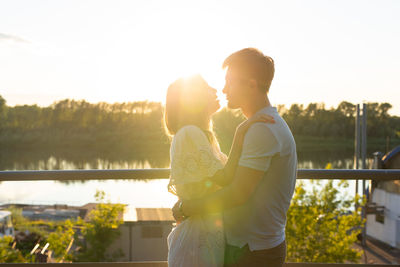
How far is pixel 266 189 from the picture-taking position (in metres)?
1.72

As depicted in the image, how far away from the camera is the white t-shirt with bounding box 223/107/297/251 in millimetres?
1659

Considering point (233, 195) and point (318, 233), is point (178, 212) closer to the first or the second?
point (233, 195)

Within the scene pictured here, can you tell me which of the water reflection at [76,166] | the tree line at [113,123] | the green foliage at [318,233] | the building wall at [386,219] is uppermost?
the tree line at [113,123]

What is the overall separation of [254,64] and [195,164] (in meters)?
0.46

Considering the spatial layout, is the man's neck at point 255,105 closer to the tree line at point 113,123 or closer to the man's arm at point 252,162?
the man's arm at point 252,162

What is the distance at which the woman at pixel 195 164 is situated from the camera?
1.84 meters

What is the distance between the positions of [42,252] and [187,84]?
1787mm

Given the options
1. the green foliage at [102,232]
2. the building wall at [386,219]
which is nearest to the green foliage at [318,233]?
the green foliage at [102,232]

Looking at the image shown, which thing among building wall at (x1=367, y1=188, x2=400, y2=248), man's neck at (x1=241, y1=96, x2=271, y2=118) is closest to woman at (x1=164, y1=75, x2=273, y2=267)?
man's neck at (x1=241, y1=96, x2=271, y2=118)

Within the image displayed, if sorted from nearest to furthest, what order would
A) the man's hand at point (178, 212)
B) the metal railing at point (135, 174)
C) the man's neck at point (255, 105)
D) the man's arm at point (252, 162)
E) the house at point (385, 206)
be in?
the man's arm at point (252, 162), the man's neck at point (255, 105), the man's hand at point (178, 212), the metal railing at point (135, 174), the house at point (385, 206)

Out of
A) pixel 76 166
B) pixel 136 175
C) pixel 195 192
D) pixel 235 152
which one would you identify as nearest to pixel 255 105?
pixel 235 152

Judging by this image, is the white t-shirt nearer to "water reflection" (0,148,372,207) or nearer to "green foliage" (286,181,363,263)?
"green foliage" (286,181,363,263)

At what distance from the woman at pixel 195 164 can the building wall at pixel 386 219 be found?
23.1 meters

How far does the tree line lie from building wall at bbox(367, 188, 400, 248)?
915 inches
